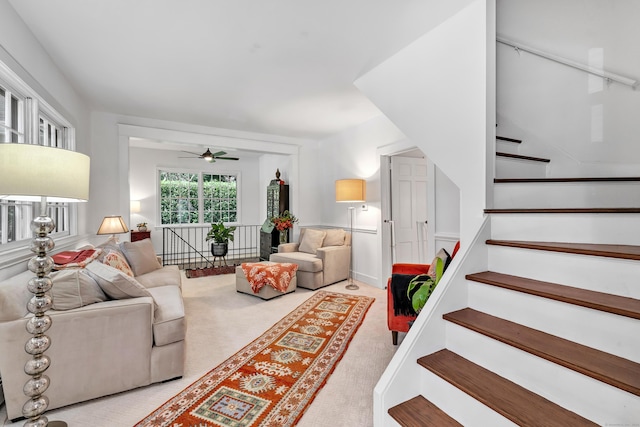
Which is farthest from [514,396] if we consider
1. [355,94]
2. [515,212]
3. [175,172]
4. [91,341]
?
[175,172]

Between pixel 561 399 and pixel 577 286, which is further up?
pixel 577 286

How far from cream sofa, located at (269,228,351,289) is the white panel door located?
87 centimetres

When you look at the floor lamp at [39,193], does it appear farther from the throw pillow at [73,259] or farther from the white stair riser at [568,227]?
the white stair riser at [568,227]

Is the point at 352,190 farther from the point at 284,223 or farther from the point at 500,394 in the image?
the point at 500,394

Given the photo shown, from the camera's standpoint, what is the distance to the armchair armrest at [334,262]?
4.41m

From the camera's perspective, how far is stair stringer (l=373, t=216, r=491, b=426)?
1342 millimetres

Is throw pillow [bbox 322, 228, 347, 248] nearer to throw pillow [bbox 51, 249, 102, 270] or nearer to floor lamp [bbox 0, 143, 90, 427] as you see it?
throw pillow [bbox 51, 249, 102, 270]

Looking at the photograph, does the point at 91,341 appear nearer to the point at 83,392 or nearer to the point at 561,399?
the point at 83,392

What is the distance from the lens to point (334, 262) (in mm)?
4543

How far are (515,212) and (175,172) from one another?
7147mm

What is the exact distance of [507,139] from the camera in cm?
239

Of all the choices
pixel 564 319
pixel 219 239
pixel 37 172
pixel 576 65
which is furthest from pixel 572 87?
pixel 219 239

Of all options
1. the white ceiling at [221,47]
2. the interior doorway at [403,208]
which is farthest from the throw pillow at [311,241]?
the white ceiling at [221,47]

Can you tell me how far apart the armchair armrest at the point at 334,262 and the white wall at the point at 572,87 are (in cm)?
276
